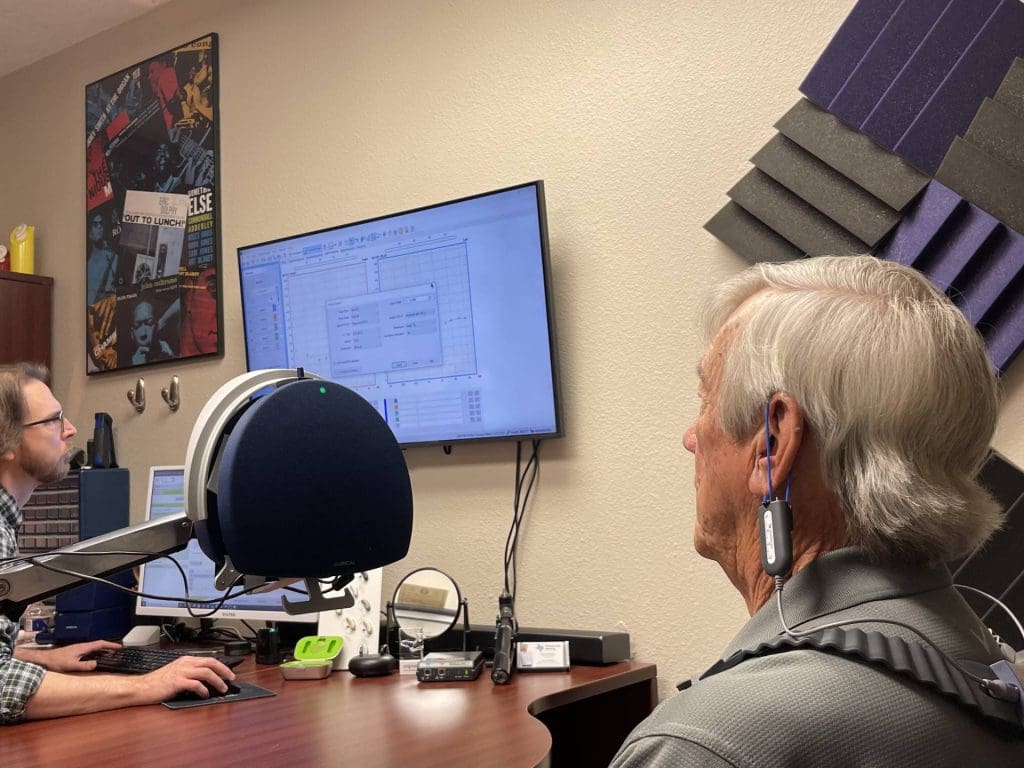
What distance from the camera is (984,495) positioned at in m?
0.99

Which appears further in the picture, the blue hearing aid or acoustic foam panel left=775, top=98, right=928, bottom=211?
acoustic foam panel left=775, top=98, right=928, bottom=211

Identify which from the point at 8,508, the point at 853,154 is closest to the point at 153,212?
the point at 8,508

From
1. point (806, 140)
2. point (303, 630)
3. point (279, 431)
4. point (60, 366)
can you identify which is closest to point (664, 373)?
point (806, 140)

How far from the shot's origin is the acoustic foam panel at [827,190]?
193cm

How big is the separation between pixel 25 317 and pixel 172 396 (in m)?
0.79

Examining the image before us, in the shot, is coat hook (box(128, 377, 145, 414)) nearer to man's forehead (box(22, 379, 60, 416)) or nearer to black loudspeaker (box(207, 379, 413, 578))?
man's forehead (box(22, 379, 60, 416))

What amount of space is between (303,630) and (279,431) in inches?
76.6

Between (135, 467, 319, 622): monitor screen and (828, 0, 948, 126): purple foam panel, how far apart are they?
1.71 meters

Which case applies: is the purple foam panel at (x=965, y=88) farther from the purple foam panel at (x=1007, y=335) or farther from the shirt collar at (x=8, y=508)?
the shirt collar at (x=8, y=508)

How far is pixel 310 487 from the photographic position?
2.75ft

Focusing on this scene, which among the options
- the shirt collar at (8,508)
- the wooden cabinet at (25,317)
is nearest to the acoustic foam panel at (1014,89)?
the shirt collar at (8,508)

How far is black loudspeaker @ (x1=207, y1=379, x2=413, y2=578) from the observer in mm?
809

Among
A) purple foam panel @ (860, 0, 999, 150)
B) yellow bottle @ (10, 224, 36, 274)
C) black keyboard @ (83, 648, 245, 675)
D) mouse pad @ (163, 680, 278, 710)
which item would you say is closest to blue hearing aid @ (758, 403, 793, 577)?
purple foam panel @ (860, 0, 999, 150)

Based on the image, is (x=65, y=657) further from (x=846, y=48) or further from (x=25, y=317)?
(x=846, y=48)
